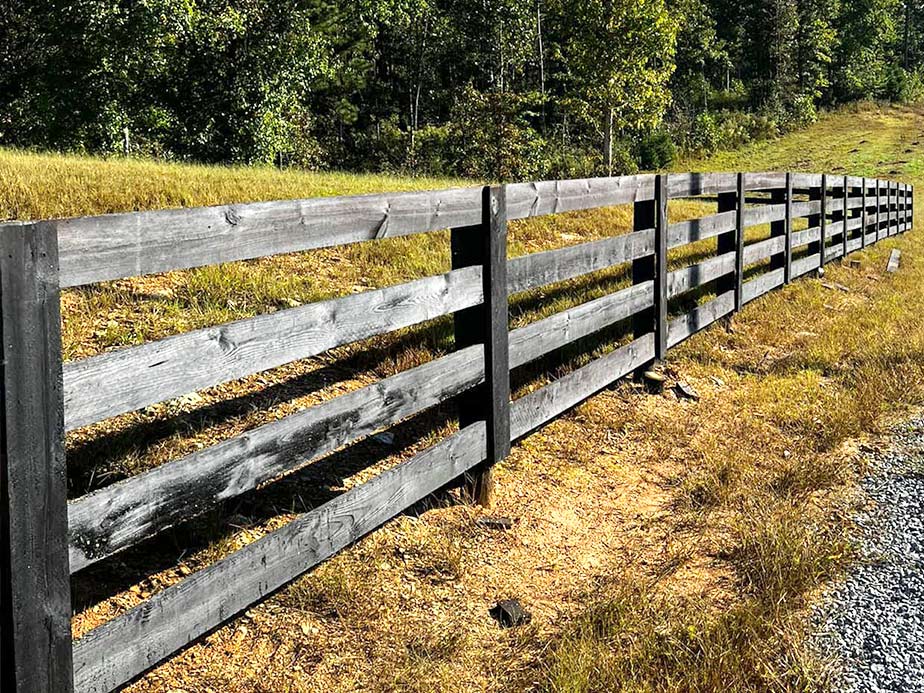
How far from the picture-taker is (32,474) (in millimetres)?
2252

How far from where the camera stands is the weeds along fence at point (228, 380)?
2256 millimetres

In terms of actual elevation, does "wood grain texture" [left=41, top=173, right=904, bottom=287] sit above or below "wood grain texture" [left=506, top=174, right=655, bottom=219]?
below

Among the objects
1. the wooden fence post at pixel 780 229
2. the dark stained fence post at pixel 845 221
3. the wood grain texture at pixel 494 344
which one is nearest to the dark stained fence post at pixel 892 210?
the dark stained fence post at pixel 845 221

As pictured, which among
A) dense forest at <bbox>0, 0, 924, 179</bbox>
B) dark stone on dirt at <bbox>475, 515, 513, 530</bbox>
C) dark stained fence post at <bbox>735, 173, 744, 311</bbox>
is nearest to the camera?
dark stone on dirt at <bbox>475, 515, 513, 530</bbox>

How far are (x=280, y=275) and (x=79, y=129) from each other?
26.5 m

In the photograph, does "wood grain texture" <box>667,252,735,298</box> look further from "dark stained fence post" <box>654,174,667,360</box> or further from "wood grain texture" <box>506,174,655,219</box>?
"wood grain texture" <box>506,174,655,219</box>

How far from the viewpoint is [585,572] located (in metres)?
3.99

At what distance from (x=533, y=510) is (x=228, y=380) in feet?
7.21

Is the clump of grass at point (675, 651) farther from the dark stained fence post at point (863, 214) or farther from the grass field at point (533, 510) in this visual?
the dark stained fence post at point (863, 214)

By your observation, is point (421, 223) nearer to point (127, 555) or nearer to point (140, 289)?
point (127, 555)

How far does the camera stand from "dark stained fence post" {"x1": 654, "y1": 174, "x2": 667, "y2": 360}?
669cm

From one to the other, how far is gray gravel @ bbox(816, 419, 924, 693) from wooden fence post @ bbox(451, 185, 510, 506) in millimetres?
1820

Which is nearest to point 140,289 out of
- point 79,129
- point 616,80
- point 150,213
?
point 150,213

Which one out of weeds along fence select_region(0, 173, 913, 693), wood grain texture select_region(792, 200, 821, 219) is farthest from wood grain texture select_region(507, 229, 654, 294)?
wood grain texture select_region(792, 200, 821, 219)
